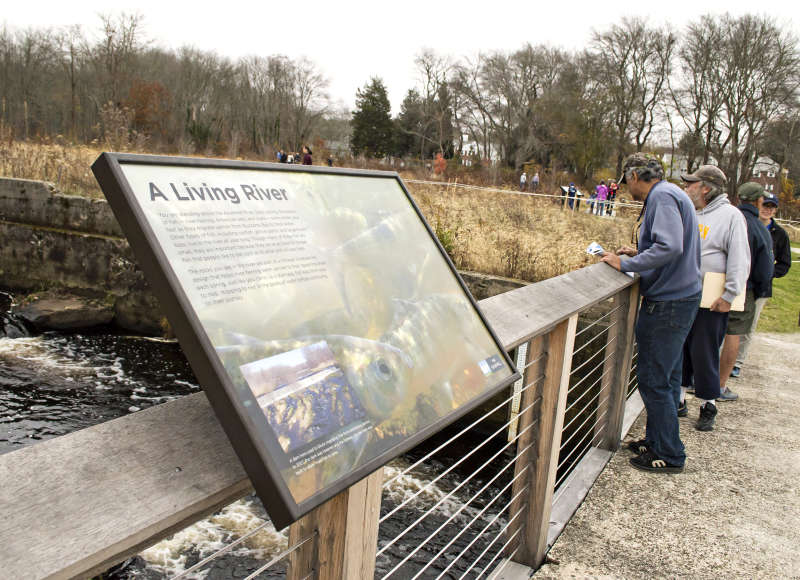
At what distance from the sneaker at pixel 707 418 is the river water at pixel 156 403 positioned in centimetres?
179

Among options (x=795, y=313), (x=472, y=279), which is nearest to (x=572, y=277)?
(x=472, y=279)

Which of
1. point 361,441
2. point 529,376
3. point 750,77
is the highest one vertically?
point 750,77

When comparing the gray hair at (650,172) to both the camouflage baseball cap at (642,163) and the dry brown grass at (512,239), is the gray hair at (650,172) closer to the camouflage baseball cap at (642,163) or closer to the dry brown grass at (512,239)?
the camouflage baseball cap at (642,163)

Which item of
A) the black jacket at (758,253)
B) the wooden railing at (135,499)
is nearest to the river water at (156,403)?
the wooden railing at (135,499)

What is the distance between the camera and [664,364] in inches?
134

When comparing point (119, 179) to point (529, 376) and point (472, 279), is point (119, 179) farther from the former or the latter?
point (472, 279)

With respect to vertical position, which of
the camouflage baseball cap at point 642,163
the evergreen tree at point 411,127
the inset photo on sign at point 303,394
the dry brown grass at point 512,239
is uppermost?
the evergreen tree at point 411,127

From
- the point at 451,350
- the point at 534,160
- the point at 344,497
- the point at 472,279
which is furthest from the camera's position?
the point at 534,160

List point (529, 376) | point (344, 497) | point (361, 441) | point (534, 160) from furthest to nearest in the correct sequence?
point (534, 160)
point (529, 376)
point (344, 497)
point (361, 441)

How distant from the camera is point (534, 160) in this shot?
167 feet

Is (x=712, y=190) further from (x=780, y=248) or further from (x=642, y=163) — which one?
(x=780, y=248)

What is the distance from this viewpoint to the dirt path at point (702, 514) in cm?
264

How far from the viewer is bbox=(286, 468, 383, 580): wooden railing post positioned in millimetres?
1211

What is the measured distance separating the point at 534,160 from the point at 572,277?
5036 centimetres
